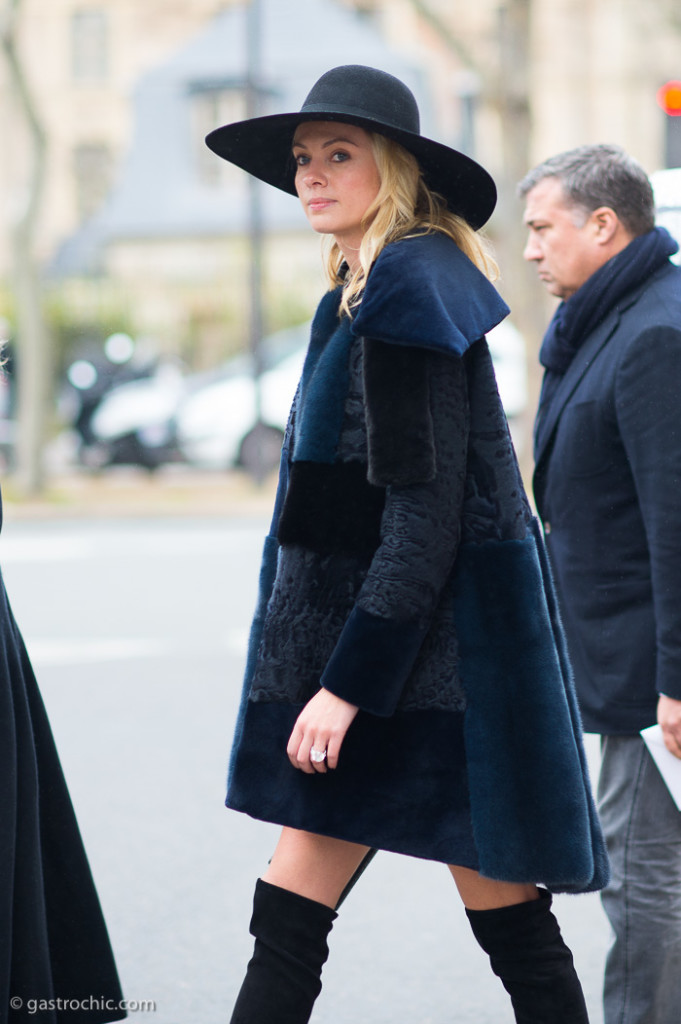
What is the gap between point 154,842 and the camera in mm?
4797

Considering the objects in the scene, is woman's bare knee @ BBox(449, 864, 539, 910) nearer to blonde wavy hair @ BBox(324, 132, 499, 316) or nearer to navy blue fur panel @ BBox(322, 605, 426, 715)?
navy blue fur panel @ BBox(322, 605, 426, 715)

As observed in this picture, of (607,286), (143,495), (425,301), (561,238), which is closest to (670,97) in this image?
(561,238)

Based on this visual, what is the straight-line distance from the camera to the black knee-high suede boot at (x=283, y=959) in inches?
91.7

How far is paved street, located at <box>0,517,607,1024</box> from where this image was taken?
366 centimetres

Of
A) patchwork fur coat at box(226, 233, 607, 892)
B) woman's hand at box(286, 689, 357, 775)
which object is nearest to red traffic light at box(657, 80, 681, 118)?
patchwork fur coat at box(226, 233, 607, 892)

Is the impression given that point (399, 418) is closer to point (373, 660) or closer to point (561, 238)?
point (373, 660)

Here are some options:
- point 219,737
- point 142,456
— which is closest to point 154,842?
point 219,737

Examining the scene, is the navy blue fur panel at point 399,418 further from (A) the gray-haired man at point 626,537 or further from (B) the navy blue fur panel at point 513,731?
(A) the gray-haired man at point 626,537

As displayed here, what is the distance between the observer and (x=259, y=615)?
8.12 feet

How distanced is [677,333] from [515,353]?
17268 mm

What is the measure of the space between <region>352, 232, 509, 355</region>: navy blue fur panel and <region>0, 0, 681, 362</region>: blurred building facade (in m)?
30.4

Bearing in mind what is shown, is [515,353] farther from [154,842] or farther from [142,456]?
[154,842]

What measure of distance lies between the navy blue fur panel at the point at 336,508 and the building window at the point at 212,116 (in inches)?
1461

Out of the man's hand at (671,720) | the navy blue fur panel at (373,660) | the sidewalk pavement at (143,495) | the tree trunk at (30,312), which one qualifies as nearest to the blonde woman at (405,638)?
the navy blue fur panel at (373,660)
